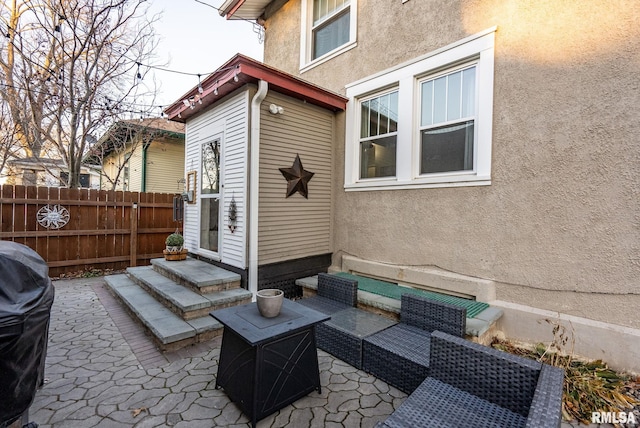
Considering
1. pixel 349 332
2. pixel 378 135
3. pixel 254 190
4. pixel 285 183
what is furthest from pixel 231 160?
pixel 349 332

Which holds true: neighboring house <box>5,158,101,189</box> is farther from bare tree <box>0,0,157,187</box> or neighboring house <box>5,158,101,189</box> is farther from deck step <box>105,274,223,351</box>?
deck step <box>105,274,223,351</box>

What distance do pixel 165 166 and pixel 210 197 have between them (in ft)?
23.6

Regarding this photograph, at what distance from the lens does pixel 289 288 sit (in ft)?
15.1

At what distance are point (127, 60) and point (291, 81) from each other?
23.3ft

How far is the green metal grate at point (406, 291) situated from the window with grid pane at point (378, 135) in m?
1.67

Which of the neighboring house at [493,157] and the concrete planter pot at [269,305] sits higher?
the neighboring house at [493,157]

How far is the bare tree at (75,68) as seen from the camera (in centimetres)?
727

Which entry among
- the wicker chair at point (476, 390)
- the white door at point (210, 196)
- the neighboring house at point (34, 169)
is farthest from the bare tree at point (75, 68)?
the wicker chair at point (476, 390)

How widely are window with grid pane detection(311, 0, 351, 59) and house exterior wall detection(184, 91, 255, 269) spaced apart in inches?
90.6

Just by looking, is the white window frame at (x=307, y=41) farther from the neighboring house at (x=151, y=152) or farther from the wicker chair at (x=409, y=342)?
the neighboring house at (x=151, y=152)

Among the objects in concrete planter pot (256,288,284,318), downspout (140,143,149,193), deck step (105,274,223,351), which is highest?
downspout (140,143,149,193)

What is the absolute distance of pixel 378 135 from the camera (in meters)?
4.68

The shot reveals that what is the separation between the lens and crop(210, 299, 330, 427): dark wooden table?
2078 mm

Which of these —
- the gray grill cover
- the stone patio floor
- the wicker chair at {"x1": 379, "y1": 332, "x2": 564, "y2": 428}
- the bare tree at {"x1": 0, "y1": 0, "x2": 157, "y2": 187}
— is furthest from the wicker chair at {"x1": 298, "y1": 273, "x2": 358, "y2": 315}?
the bare tree at {"x1": 0, "y1": 0, "x2": 157, "y2": 187}
